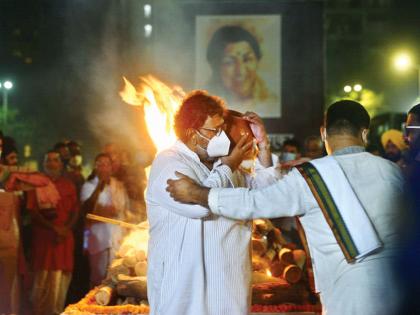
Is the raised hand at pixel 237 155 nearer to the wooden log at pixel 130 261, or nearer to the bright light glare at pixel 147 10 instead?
the wooden log at pixel 130 261

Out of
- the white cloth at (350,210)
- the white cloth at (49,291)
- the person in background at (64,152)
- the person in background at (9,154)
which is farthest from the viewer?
the person in background at (64,152)

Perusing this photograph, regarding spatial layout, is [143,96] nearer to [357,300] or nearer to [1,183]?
[1,183]

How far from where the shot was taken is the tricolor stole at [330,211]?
11.6 feet

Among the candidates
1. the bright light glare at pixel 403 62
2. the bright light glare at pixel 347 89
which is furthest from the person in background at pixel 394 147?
the bright light glare at pixel 347 89

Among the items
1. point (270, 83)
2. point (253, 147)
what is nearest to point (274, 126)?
point (270, 83)

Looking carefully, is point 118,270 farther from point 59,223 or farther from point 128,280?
point 59,223

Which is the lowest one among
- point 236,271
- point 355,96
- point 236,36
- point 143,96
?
point 236,271

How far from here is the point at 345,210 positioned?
3557 millimetres

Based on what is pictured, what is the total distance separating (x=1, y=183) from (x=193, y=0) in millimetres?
10743

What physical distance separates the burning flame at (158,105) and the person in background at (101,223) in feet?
10.1

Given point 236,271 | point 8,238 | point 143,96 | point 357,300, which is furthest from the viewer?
point 8,238

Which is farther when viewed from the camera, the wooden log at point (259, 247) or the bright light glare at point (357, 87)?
the bright light glare at point (357, 87)

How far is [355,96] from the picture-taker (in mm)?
41125

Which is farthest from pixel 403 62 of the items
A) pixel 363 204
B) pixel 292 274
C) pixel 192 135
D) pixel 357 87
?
pixel 363 204
